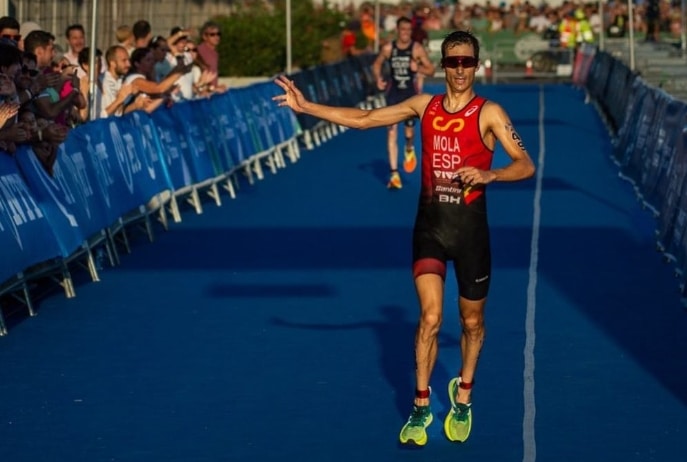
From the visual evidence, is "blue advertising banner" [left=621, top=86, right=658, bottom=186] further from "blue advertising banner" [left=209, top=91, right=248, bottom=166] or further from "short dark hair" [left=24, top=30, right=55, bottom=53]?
"short dark hair" [left=24, top=30, right=55, bottom=53]

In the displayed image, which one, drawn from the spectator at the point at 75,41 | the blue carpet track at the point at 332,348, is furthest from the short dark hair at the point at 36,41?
the spectator at the point at 75,41

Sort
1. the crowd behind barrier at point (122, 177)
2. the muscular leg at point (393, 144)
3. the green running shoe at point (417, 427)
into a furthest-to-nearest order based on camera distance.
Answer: the muscular leg at point (393, 144) < the crowd behind barrier at point (122, 177) < the green running shoe at point (417, 427)

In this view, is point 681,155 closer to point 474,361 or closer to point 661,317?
point 661,317

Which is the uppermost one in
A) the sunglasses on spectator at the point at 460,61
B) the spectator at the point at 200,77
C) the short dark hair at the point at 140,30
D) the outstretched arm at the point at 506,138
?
the sunglasses on spectator at the point at 460,61

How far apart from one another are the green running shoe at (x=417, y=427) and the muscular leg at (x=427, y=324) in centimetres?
5

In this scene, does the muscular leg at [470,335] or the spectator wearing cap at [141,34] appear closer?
the muscular leg at [470,335]

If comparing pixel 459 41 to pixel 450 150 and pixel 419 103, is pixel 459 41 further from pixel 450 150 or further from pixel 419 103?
pixel 450 150

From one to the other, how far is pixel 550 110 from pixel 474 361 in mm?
32672

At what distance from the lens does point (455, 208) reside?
10.2 metres

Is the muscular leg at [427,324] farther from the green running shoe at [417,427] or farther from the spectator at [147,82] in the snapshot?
the spectator at [147,82]

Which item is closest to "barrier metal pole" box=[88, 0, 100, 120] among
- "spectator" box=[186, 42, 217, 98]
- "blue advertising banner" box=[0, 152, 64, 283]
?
"blue advertising banner" box=[0, 152, 64, 283]

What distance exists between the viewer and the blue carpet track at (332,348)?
1027 cm

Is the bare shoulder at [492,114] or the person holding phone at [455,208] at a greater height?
the bare shoulder at [492,114]

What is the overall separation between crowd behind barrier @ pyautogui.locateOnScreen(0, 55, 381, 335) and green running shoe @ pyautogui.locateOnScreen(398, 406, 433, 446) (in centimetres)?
461
